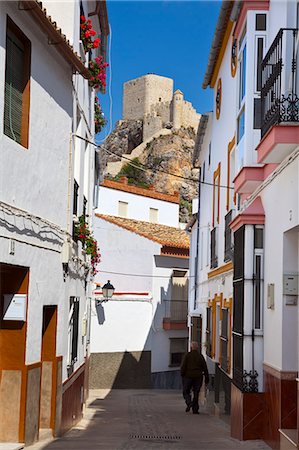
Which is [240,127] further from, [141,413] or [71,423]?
[141,413]

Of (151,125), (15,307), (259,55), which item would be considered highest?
(151,125)

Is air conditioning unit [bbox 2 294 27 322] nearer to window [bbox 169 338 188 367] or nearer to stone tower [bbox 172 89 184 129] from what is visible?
window [bbox 169 338 188 367]

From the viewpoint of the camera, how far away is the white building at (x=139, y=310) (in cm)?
2669

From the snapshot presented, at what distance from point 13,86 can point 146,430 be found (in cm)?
678

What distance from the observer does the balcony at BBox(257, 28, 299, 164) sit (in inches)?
309

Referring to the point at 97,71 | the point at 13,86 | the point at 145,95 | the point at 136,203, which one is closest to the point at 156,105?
the point at 145,95

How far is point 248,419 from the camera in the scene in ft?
32.6

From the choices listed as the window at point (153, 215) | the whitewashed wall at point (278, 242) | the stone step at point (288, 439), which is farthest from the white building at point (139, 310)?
the stone step at point (288, 439)

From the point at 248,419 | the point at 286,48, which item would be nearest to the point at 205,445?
the point at 248,419

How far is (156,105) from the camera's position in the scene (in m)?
85.4

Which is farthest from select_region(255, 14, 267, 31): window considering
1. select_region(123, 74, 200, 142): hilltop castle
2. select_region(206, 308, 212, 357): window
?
select_region(123, 74, 200, 142): hilltop castle

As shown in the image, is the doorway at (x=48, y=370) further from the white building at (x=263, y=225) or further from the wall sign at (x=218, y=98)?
the wall sign at (x=218, y=98)

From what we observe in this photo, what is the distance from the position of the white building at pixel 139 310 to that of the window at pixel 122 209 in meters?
2.89

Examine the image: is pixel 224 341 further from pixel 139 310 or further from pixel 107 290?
pixel 139 310
